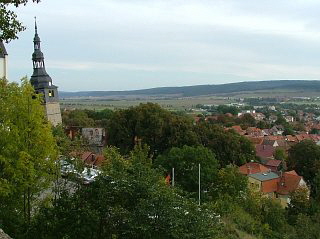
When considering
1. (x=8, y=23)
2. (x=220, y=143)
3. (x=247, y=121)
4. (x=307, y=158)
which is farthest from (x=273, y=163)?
(x=247, y=121)

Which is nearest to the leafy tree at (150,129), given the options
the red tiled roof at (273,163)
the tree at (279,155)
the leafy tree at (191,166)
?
the leafy tree at (191,166)

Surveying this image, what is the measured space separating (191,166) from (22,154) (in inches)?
643

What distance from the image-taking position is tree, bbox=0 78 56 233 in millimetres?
12438

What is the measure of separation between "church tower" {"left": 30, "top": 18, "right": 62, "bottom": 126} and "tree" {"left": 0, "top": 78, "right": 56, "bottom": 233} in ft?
112

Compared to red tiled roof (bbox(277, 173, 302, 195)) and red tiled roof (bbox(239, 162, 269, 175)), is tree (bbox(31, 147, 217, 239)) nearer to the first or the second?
red tiled roof (bbox(239, 162, 269, 175))

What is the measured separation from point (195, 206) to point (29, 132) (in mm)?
4862

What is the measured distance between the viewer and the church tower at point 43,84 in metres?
49.7

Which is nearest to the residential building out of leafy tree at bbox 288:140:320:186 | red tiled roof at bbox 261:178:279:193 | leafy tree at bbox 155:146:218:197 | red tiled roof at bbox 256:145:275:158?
red tiled roof at bbox 261:178:279:193

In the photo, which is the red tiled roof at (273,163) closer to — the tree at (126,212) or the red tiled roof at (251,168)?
the red tiled roof at (251,168)

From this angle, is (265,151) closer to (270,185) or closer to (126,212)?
(270,185)

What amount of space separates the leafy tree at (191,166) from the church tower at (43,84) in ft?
71.3

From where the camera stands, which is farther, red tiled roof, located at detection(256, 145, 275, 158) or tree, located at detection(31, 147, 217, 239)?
red tiled roof, located at detection(256, 145, 275, 158)

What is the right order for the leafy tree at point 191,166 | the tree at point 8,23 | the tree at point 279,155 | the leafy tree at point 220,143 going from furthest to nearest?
the tree at point 279,155 → the leafy tree at point 220,143 → the leafy tree at point 191,166 → the tree at point 8,23

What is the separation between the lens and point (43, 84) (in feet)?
172
